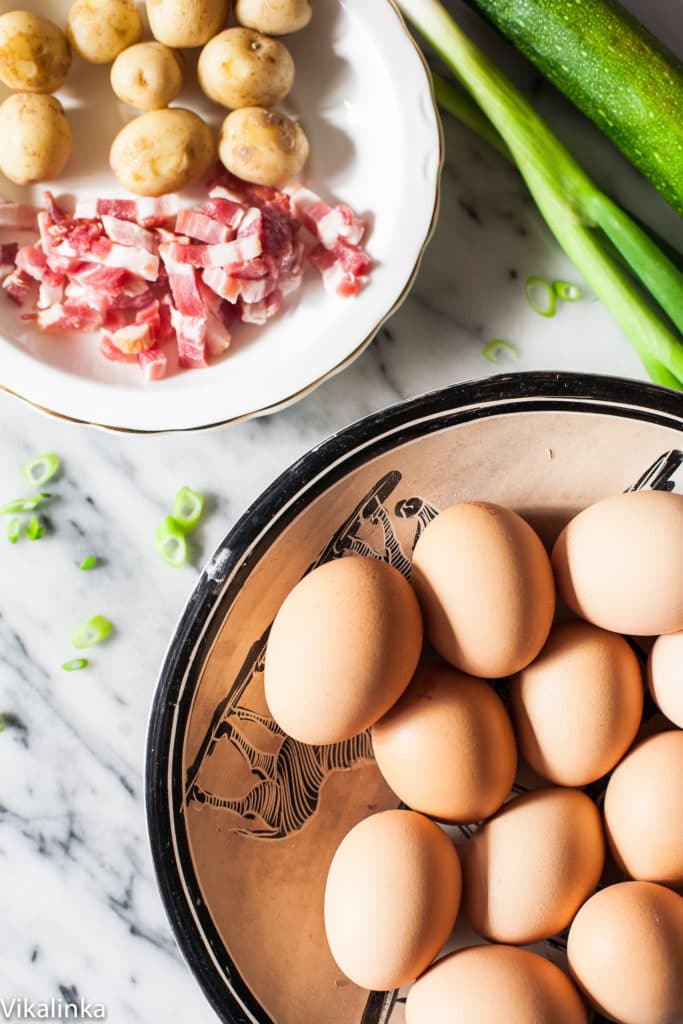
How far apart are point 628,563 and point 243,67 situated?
59 centimetres

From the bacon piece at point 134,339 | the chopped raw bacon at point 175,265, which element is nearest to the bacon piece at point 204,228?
the chopped raw bacon at point 175,265

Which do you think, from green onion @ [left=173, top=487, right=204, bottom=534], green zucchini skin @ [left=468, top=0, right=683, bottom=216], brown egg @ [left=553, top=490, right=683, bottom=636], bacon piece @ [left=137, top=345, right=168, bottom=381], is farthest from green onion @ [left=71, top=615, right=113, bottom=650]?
green zucchini skin @ [left=468, top=0, right=683, bottom=216]

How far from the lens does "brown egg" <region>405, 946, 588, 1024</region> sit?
733 mm

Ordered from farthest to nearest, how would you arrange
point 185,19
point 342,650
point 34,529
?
point 34,529 → point 185,19 → point 342,650

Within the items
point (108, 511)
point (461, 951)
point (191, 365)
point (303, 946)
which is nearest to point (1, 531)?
point (108, 511)

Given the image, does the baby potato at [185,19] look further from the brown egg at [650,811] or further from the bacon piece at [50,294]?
the brown egg at [650,811]

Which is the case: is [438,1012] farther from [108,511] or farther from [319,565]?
[108,511]

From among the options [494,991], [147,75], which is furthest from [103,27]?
[494,991]

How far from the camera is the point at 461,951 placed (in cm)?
79

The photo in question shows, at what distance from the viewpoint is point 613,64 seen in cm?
89

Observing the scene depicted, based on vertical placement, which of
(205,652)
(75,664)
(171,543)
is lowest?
(75,664)

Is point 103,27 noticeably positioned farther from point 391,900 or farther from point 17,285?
point 391,900

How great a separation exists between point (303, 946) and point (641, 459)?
0.56m

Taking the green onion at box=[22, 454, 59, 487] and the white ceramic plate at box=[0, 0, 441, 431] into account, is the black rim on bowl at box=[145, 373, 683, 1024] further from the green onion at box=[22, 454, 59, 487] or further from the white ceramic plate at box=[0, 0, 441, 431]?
the green onion at box=[22, 454, 59, 487]
